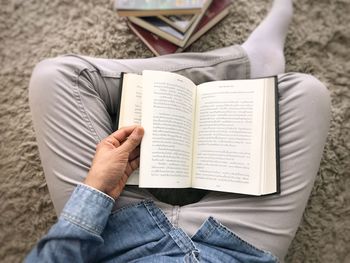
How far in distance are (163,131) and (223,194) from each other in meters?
0.18

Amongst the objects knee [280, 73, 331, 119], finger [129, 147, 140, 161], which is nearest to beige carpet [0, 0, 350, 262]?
knee [280, 73, 331, 119]

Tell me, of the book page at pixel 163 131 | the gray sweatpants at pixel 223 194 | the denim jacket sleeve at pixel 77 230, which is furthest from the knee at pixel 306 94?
the denim jacket sleeve at pixel 77 230

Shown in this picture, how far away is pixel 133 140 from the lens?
722 mm

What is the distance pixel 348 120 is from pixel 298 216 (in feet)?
1.06

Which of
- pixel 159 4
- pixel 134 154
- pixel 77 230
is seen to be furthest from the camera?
pixel 159 4

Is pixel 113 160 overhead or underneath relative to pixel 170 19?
underneath

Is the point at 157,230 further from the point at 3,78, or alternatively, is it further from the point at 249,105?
the point at 3,78

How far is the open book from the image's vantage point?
74 centimetres

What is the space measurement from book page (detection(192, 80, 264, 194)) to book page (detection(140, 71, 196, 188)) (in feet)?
0.12

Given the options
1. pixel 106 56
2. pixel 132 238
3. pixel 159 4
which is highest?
pixel 159 4

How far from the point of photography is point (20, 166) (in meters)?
1.00

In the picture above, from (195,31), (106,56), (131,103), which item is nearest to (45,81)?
(131,103)

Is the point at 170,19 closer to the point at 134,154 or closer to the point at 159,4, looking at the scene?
the point at 159,4

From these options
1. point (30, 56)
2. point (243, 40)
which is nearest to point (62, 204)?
point (30, 56)
